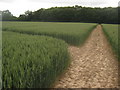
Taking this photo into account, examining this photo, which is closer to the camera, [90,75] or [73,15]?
[90,75]

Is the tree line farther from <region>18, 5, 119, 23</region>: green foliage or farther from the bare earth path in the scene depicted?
the bare earth path

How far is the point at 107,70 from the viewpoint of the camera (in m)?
5.38

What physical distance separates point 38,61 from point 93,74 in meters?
2.21

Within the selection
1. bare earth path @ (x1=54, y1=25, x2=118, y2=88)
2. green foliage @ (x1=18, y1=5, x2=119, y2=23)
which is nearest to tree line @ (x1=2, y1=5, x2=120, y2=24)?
green foliage @ (x1=18, y1=5, x2=119, y2=23)

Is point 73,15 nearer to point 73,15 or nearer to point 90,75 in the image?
point 73,15

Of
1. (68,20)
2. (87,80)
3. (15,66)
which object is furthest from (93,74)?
(68,20)

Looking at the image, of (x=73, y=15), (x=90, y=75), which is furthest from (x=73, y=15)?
(x=90, y=75)

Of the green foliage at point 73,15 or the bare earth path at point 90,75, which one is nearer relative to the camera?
the bare earth path at point 90,75

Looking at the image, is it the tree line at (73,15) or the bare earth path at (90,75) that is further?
the tree line at (73,15)

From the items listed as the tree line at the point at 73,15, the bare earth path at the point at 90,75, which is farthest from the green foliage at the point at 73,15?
→ the bare earth path at the point at 90,75

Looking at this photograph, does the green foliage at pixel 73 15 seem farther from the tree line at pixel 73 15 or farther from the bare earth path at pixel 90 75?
the bare earth path at pixel 90 75

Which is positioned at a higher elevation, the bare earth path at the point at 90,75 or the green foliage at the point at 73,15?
the green foliage at the point at 73,15

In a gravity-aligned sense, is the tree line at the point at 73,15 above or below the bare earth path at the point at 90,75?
above

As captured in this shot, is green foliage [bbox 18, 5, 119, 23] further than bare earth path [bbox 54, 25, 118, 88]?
Yes
